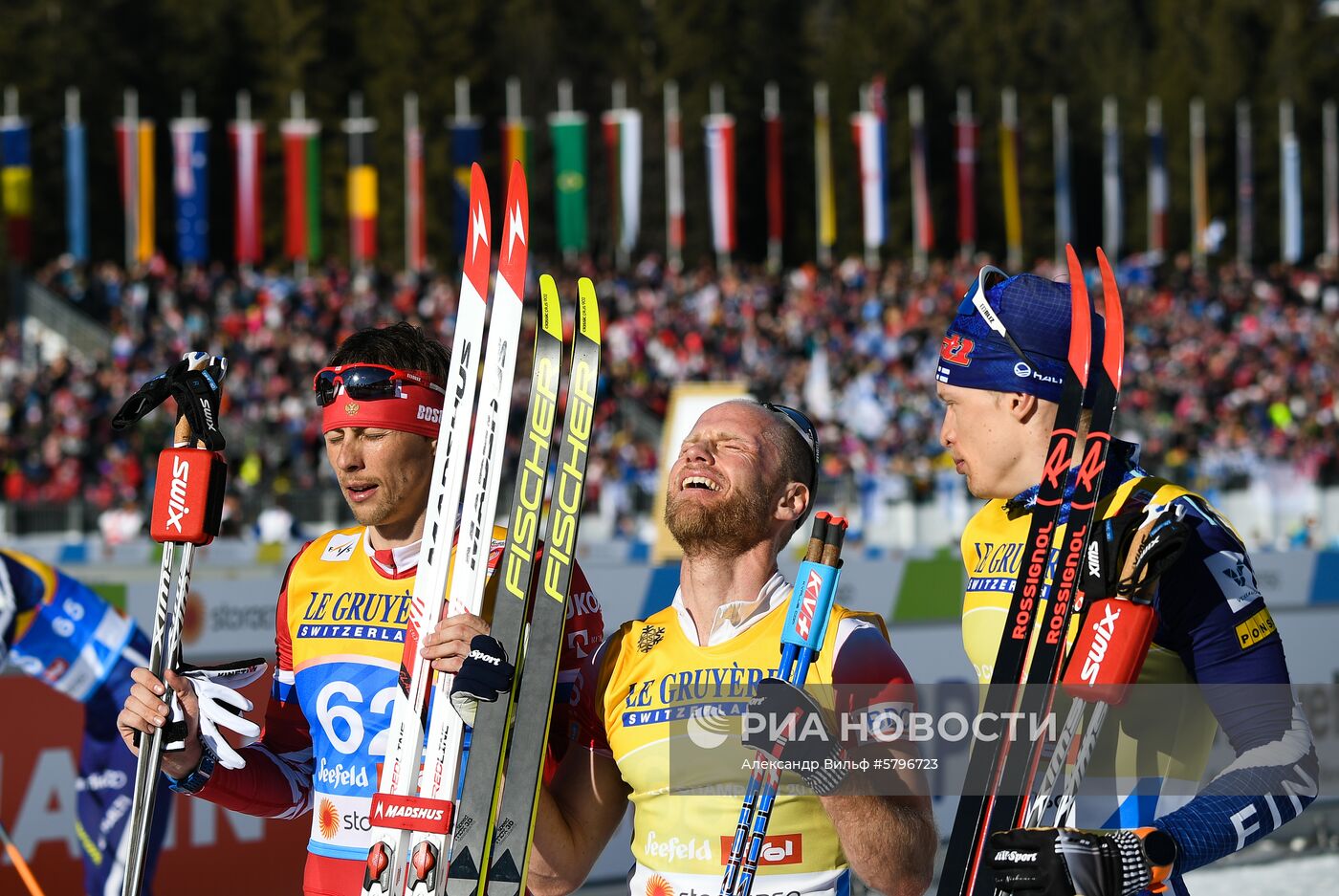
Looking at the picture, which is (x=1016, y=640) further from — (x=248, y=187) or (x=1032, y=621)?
(x=248, y=187)

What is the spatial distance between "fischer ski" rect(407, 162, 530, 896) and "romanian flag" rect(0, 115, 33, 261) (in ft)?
121

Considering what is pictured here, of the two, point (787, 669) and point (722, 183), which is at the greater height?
point (722, 183)

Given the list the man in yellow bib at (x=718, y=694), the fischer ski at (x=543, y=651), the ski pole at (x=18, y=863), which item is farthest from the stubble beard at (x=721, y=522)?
the ski pole at (x=18, y=863)

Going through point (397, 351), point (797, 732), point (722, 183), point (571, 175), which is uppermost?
point (571, 175)

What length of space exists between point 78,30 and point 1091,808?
58.9 meters

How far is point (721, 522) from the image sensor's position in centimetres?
344

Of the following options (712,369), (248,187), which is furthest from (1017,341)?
(248,187)

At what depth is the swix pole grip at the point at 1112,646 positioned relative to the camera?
303cm

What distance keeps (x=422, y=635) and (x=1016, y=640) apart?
1.36m

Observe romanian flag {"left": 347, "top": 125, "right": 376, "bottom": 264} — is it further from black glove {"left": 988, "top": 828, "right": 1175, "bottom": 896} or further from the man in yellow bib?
black glove {"left": 988, "top": 828, "right": 1175, "bottom": 896}

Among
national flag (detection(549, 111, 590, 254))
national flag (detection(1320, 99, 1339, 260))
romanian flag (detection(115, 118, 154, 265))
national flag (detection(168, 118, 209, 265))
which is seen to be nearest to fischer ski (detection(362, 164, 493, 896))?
romanian flag (detection(115, 118, 154, 265))

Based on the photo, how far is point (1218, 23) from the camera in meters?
71.4

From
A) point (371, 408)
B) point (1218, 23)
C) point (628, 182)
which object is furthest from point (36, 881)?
point (1218, 23)

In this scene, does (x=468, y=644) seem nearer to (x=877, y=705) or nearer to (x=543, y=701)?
(x=543, y=701)
